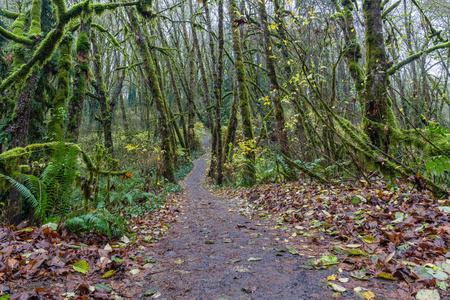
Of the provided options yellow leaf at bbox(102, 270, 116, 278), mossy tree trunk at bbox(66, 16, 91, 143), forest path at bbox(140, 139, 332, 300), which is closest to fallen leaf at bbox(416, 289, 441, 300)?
forest path at bbox(140, 139, 332, 300)

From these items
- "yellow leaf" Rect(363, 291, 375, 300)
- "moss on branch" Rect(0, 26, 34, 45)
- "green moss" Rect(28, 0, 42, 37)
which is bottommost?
"yellow leaf" Rect(363, 291, 375, 300)

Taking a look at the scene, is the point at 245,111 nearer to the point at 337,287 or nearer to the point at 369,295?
the point at 337,287

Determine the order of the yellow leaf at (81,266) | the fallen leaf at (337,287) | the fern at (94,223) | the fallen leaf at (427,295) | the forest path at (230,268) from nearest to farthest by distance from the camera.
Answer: the fallen leaf at (427,295)
the fallen leaf at (337,287)
the forest path at (230,268)
the yellow leaf at (81,266)
the fern at (94,223)

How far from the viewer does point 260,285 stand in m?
2.11

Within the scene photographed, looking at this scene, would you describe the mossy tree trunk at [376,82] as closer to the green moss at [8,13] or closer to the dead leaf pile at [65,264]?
the dead leaf pile at [65,264]

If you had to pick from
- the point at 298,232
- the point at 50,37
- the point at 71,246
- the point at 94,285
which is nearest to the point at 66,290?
the point at 94,285

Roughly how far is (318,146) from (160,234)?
555 centimetres

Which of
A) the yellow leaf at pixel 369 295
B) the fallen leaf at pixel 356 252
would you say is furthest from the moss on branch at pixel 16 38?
the yellow leaf at pixel 369 295

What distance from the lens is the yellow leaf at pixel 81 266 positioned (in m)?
2.37

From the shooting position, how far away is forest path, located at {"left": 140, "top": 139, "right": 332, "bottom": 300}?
6.71 ft

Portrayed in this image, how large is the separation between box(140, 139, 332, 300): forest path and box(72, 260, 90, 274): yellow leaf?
2.06 ft

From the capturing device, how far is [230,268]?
2531 millimetres

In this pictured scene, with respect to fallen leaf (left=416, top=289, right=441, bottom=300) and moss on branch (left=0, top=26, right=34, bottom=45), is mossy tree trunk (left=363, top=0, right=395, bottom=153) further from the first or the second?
moss on branch (left=0, top=26, right=34, bottom=45)

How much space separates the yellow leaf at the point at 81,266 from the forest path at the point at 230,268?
24.7 inches
